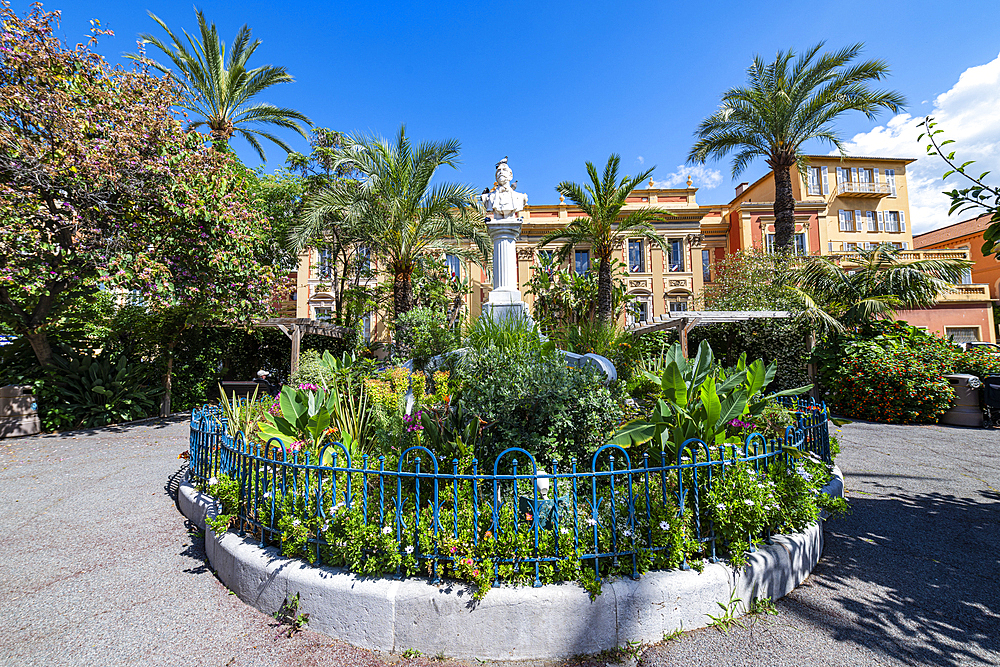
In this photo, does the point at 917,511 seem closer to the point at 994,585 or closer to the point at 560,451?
the point at 994,585

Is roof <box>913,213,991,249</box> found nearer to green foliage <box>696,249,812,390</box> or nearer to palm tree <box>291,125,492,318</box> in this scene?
green foliage <box>696,249,812,390</box>

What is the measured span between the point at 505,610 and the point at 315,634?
1.15 meters

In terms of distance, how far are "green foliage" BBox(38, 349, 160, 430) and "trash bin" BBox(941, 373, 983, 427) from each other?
17.5 meters

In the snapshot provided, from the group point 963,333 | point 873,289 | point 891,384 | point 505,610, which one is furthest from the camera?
point 963,333

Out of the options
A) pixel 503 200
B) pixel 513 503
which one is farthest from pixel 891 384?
pixel 513 503

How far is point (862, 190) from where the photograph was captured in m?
28.2

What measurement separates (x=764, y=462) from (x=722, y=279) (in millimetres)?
15899

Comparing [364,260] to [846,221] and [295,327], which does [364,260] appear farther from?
[846,221]

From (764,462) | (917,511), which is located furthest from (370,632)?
(917,511)

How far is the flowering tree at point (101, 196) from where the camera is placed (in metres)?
7.71

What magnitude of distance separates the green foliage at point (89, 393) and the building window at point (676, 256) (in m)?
22.8

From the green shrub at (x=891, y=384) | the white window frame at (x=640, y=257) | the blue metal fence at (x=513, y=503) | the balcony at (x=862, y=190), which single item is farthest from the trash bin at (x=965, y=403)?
the balcony at (x=862, y=190)

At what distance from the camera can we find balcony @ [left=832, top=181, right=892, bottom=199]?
90.9 ft

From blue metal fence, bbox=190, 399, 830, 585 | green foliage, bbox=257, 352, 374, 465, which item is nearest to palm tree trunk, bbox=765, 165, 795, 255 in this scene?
blue metal fence, bbox=190, 399, 830, 585
